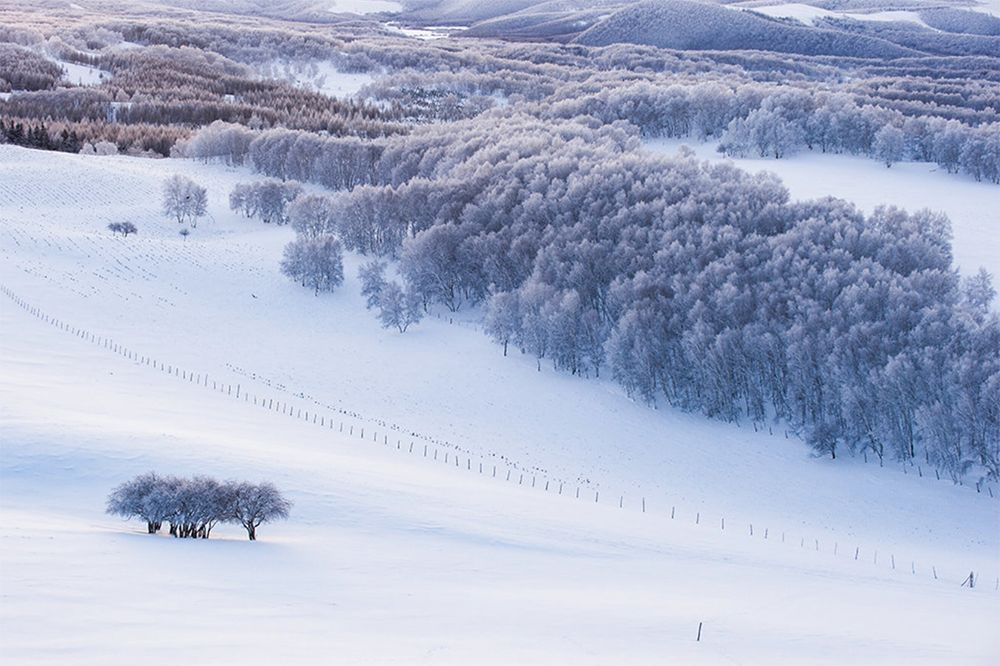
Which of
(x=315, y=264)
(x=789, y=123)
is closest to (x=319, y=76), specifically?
(x=789, y=123)

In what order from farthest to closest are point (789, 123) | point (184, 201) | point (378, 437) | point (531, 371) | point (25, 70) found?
point (25, 70) < point (789, 123) < point (184, 201) < point (531, 371) < point (378, 437)

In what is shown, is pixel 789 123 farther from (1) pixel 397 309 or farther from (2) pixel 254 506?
(2) pixel 254 506

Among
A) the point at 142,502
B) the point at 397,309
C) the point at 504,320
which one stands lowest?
the point at 397,309

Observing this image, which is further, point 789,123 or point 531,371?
point 789,123

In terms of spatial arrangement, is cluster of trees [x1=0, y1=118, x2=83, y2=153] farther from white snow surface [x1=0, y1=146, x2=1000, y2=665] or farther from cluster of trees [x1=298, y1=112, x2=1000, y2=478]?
cluster of trees [x1=298, y1=112, x2=1000, y2=478]

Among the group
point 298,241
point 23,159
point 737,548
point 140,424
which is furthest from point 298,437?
point 23,159

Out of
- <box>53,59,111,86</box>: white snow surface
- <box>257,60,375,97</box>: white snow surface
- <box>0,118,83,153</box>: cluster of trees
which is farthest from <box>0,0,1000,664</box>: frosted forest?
<box>257,60,375,97</box>: white snow surface

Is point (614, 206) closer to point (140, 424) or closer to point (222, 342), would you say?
point (222, 342)
